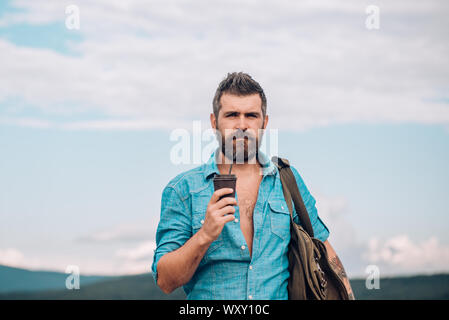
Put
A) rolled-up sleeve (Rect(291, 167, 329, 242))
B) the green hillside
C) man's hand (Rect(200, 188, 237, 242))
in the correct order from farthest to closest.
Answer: the green hillside, rolled-up sleeve (Rect(291, 167, 329, 242)), man's hand (Rect(200, 188, 237, 242))

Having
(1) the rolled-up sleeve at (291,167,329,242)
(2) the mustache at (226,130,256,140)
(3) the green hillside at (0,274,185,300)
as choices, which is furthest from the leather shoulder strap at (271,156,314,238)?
(3) the green hillside at (0,274,185,300)

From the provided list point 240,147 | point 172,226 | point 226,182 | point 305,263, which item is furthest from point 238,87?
point 305,263

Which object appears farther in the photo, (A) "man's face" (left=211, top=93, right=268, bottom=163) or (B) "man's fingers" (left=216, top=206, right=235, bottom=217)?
(A) "man's face" (left=211, top=93, right=268, bottom=163)

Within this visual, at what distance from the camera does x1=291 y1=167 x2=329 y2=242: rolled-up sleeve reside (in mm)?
5023

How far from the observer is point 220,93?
482cm

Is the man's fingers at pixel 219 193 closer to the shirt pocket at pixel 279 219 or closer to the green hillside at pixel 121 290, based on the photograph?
the shirt pocket at pixel 279 219

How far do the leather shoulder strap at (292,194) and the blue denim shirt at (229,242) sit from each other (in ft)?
0.19

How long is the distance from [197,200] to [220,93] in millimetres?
1026

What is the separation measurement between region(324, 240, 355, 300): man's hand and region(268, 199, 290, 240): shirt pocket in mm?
577

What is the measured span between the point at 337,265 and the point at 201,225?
147 cm

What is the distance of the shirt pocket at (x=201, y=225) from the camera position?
14.2 feet

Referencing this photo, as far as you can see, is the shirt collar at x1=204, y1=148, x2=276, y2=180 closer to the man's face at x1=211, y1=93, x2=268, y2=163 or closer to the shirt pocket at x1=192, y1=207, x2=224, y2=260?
the man's face at x1=211, y1=93, x2=268, y2=163

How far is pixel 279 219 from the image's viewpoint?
15.0 ft
